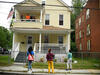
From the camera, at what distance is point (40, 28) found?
62.6ft

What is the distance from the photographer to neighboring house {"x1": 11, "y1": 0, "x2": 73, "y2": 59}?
18.6m

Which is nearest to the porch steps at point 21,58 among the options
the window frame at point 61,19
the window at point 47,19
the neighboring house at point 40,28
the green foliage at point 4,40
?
the neighboring house at point 40,28

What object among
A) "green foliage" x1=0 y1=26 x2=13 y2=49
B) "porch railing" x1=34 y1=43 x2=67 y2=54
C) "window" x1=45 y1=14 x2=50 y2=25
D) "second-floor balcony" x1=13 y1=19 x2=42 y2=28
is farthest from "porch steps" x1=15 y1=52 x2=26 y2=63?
"green foliage" x1=0 y1=26 x2=13 y2=49

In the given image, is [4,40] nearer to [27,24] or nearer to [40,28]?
[27,24]

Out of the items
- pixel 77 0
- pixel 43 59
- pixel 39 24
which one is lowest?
pixel 43 59

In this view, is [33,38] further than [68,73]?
Yes

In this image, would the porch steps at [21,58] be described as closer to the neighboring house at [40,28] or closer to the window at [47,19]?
the neighboring house at [40,28]

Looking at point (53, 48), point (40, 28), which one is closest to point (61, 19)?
point (40, 28)

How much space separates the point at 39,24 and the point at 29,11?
306 cm

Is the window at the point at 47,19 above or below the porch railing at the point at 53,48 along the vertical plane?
above

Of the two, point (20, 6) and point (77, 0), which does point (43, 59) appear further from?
point (77, 0)

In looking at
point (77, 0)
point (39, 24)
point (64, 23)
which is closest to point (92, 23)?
point (64, 23)

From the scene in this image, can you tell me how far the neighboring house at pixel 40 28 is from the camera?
18594mm

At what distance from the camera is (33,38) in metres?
21.0
